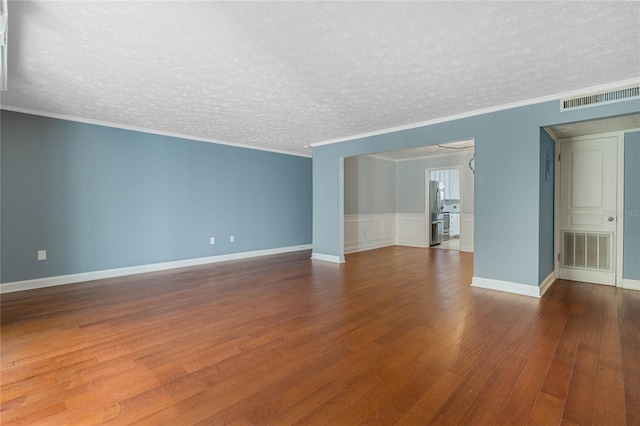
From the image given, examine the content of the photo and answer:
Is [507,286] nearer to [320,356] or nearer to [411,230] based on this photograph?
[320,356]

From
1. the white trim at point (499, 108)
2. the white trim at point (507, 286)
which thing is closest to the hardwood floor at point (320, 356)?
the white trim at point (507, 286)

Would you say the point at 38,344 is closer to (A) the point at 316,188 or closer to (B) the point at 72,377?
(B) the point at 72,377

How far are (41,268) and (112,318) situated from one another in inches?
83.7

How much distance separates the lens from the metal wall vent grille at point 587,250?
→ 4148mm

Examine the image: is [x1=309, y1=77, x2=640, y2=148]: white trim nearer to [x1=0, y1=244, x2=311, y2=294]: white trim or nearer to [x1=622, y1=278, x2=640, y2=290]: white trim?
[x1=622, y1=278, x2=640, y2=290]: white trim

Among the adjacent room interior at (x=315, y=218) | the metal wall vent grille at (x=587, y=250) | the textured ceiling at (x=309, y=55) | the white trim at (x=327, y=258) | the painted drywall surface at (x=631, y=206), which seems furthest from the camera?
the white trim at (x=327, y=258)

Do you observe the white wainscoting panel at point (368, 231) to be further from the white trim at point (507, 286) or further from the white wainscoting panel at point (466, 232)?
the white trim at point (507, 286)

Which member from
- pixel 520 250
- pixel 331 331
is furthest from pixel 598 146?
pixel 331 331

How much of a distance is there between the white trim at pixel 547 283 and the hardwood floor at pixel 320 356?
11 centimetres

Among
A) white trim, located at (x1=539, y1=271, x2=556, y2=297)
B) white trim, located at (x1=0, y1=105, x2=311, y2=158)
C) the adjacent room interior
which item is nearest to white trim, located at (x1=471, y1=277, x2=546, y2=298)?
the adjacent room interior

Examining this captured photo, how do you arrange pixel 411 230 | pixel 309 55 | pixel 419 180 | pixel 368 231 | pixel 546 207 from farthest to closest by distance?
1. pixel 411 230
2. pixel 419 180
3. pixel 368 231
4. pixel 546 207
5. pixel 309 55

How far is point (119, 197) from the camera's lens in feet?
15.8

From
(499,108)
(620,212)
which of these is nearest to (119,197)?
(499,108)

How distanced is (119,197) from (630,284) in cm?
742
